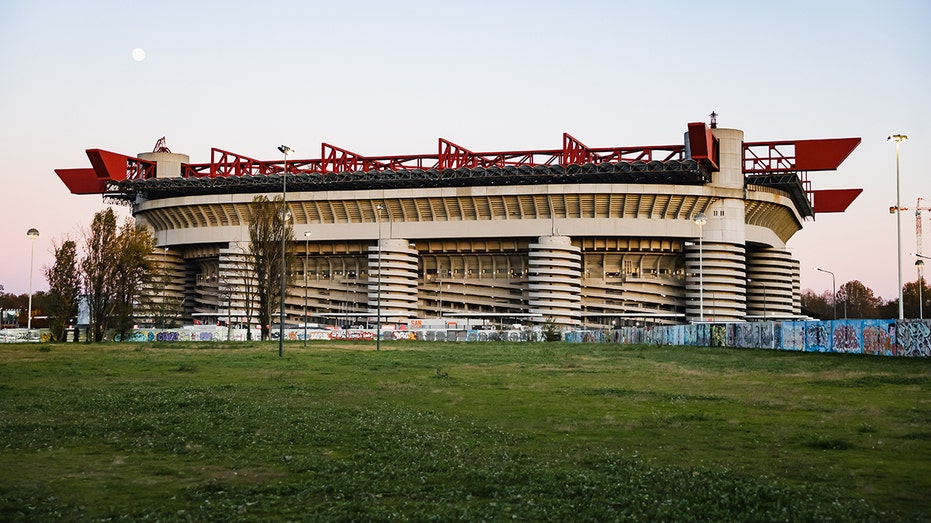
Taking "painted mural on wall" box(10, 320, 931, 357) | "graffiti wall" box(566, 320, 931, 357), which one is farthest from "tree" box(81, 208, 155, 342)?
"graffiti wall" box(566, 320, 931, 357)

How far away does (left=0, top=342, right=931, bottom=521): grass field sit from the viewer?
10.7 m

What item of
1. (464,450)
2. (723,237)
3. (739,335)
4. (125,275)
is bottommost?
(464,450)

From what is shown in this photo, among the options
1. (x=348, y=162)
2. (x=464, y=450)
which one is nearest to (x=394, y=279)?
(x=348, y=162)

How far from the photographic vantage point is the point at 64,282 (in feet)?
265

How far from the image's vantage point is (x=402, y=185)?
418 ft

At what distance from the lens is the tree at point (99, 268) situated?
7969cm

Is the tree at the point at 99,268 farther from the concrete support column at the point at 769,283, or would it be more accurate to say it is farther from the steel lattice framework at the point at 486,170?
the concrete support column at the point at 769,283

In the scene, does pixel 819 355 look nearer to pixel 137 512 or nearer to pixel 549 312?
pixel 137 512

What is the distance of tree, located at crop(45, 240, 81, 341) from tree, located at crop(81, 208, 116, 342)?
3.62 ft

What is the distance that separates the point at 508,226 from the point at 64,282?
6068 centimetres

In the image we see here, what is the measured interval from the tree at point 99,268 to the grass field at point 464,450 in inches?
2020

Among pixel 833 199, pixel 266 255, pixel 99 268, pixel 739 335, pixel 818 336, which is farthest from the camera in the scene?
pixel 833 199

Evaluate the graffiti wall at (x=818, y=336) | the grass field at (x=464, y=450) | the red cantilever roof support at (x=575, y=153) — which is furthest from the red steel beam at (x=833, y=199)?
the grass field at (x=464, y=450)

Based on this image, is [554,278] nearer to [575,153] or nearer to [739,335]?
[575,153]
